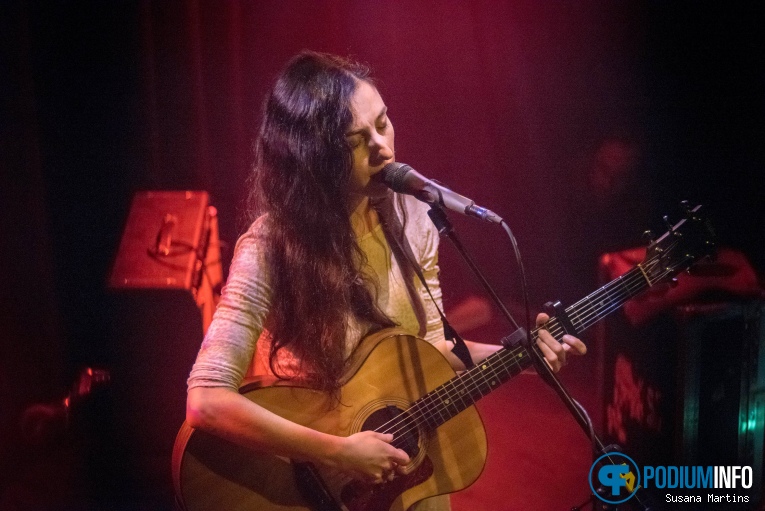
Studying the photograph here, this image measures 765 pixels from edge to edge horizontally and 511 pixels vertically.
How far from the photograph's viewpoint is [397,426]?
1683mm

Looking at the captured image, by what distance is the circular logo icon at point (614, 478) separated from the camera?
1446mm

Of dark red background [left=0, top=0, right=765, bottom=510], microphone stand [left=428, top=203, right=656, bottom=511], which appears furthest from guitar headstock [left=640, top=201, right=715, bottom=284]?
dark red background [left=0, top=0, right=765, bottom=510]

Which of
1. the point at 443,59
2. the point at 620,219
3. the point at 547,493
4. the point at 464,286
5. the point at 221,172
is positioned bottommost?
the point at 547,493

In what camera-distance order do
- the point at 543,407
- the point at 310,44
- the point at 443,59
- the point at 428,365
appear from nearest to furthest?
the point at 428,365 → the point at 310,44 → the point at 443,59 → the point at 543,407

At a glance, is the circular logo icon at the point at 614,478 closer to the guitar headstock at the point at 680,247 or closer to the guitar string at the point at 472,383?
the guitar string at the point at 472,383

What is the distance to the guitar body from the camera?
1.59 meters

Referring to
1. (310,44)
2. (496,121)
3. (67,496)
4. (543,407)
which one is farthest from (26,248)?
(543,407)

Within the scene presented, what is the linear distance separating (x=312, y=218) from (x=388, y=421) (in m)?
0.58

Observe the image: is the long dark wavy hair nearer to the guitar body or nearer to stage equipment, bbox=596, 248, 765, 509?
the guitar body

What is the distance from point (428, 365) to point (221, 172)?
6.99 ft

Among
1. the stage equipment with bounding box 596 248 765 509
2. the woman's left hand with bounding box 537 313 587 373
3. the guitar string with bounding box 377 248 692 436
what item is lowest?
the stage equipment with bounding box 596 248 765 509

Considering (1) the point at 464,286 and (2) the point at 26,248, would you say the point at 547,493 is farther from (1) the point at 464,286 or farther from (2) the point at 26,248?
(2) the point at 26,248

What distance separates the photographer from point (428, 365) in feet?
5.68

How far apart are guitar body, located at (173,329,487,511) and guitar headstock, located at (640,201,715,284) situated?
67 cm
